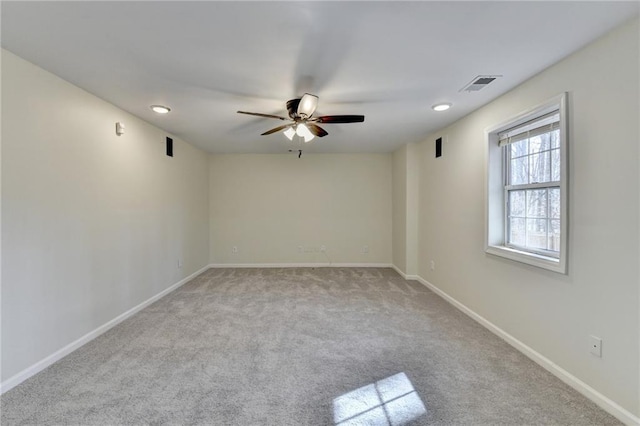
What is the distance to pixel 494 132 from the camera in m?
2.80

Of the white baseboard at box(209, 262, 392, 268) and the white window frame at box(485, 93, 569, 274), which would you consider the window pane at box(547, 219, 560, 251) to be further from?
the white baseboard at box(209, 262, 392, 268)

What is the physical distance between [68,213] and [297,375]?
2.42 m

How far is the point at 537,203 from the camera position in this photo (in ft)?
7.99

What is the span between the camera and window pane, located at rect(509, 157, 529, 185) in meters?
2.58

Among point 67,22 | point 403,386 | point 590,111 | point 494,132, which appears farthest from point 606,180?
point 67,22

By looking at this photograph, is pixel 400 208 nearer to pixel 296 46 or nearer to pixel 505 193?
pixel 505 193

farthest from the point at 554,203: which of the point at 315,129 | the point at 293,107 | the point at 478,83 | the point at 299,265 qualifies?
the point at 299,265

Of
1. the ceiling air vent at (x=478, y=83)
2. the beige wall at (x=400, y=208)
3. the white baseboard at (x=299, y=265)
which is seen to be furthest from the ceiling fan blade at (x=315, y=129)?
the white baseboard at (x=299, y=265)

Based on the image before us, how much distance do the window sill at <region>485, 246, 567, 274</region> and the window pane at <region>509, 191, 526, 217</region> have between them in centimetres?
36

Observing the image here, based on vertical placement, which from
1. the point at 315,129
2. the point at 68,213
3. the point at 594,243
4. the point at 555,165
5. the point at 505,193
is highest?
the point at 315,129

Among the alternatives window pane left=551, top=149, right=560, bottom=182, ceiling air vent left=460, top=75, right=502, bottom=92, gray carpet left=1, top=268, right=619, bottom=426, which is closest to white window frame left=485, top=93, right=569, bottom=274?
window pane left=551, top=149, right=560, bottom=182

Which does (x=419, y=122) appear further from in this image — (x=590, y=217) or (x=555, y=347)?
(x=555, y=347)

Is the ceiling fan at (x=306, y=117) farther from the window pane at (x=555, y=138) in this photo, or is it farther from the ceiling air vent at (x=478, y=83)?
the window pane at (x=555, y=138)

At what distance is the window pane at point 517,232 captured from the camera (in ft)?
8.63
